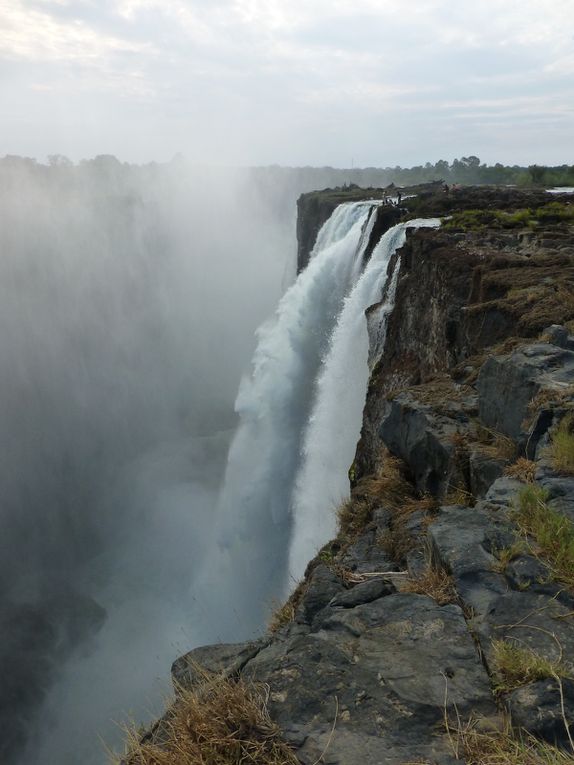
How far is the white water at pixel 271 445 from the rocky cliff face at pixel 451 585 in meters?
9.80

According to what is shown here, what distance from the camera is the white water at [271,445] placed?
16641mm

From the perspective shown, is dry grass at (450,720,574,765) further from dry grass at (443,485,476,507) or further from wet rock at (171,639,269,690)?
dry grass at (443,485,476,507)

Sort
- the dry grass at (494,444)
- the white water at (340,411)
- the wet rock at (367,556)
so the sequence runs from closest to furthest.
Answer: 1. the wet rock at (367,556)
2. the dry grass at (494,444)
3. the white water at (340,411)

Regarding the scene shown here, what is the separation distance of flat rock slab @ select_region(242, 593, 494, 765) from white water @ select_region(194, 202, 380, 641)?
12.0 m

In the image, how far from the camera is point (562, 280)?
27.8 ft

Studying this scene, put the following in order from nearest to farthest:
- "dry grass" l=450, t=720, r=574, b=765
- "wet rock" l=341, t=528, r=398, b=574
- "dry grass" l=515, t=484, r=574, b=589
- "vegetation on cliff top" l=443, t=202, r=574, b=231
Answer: "dry grass" l=450, t=720, r=574, b=765, "dry grass" l=515, t=484, r=574, b=589, "wet rock" l=341, t=528, r=398, b=574, "vegetation on cliff top" l=443, t=202, r=574, b=231

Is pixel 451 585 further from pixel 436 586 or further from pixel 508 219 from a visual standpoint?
pixel 508 219

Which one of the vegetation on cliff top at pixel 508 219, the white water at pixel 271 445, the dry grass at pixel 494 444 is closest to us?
the dry grass at pixel 494 444

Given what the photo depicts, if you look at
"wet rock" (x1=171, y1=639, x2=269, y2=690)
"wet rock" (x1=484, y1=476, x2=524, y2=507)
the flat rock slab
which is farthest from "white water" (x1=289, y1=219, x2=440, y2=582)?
the flat rock slab

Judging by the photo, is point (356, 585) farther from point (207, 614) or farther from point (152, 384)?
point (152, 384)

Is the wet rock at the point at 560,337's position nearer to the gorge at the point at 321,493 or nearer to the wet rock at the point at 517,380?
the gorge at the point at 321,493

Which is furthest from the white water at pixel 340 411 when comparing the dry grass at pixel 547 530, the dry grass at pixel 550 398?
the dry grass at pixel 547 530

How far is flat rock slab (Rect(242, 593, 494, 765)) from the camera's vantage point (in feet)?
8.26

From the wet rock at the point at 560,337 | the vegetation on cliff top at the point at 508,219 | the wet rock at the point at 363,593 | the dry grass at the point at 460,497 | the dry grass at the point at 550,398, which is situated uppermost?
the vegetation on cliff top at the point at 508,219
